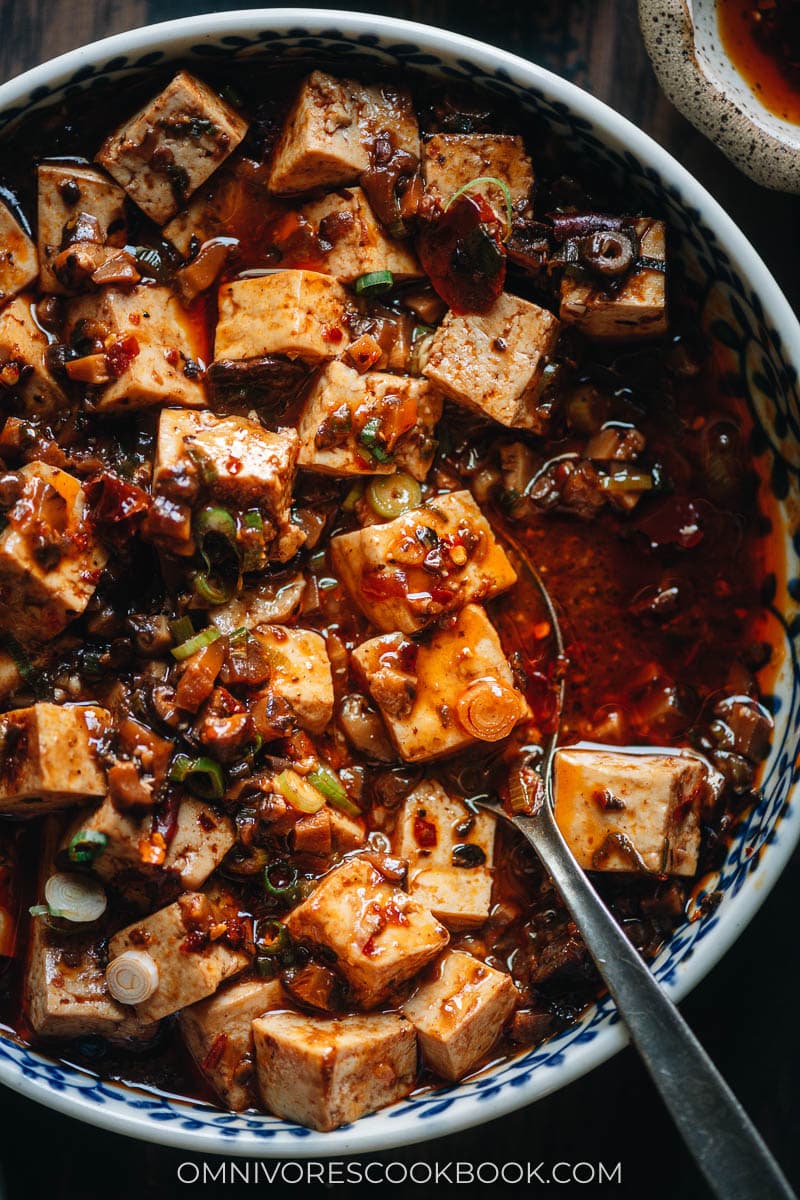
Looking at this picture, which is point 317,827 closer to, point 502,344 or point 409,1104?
point 409,1104

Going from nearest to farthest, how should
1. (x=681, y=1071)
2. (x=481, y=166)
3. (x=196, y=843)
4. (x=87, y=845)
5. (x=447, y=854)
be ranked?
→ (x=681, y=1071)
(x=87, y=845)
(x=196, y=843)
(x=481, y=166)
(x=447, y=854)

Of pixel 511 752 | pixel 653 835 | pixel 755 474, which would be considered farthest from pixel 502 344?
pixel 653 835

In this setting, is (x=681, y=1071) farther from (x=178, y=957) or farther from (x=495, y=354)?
(x=495, y=354)

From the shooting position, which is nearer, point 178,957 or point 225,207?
point 178,957

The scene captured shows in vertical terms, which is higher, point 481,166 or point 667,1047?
point 481,166

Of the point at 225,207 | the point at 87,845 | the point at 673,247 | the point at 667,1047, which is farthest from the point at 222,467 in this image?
the point at 667,1047

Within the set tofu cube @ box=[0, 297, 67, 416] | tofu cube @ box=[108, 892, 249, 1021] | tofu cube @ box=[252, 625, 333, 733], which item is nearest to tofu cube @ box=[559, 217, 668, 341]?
tofu cube @ box=[252, 625, 333, 733]

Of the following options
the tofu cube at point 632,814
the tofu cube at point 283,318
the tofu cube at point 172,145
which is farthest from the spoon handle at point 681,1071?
the tofu cube at point 172,145
